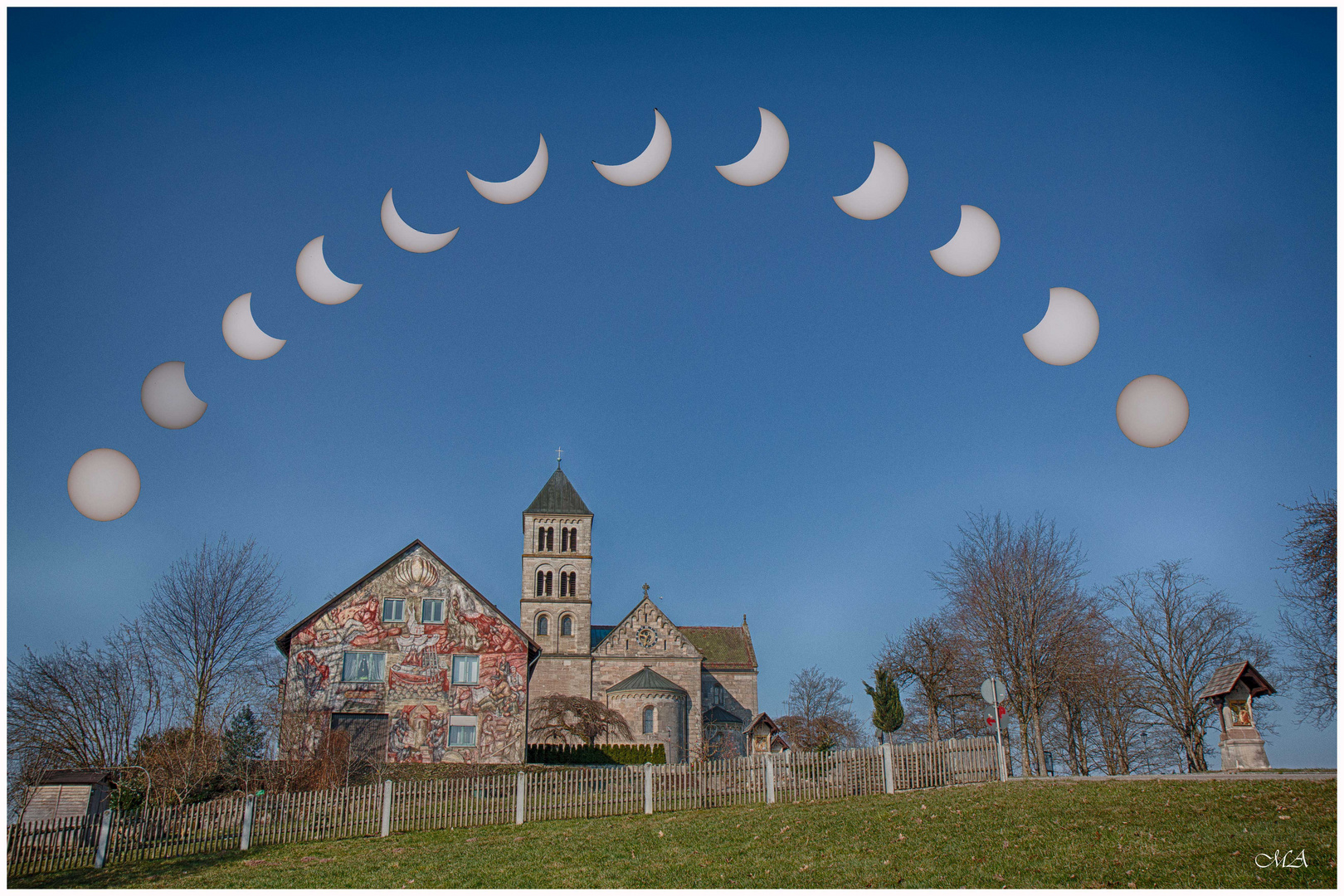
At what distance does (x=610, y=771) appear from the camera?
1797cm

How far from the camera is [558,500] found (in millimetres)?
60281

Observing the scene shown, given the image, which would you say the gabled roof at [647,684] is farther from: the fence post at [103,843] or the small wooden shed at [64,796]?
the fence post at [103,843]

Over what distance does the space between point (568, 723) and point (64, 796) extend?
28.7m

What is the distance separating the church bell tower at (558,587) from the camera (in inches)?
2126

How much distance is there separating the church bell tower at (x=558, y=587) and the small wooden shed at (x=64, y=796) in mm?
32566

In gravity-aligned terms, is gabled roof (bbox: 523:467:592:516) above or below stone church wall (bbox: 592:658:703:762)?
above

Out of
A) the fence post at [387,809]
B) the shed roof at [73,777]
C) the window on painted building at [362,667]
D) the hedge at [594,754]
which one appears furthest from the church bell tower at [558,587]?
the fence post at [387,809]

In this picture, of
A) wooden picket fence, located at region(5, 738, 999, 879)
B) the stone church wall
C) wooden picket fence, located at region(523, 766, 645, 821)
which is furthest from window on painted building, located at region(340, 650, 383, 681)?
the stone church wall

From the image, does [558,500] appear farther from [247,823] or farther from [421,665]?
[247,823]

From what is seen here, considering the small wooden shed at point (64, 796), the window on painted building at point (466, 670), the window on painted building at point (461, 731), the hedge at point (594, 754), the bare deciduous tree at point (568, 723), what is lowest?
the hedge at point (594, 754)

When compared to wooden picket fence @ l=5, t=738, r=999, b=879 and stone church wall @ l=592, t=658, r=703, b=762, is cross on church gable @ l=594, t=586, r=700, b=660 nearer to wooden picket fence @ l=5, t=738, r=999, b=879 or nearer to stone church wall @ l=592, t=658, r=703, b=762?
stone church wall @ l=592, t=658, r=703, b=762

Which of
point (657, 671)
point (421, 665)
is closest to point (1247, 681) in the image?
point (421, 665)

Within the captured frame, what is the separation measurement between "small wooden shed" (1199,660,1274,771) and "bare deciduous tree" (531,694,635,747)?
32206 mm

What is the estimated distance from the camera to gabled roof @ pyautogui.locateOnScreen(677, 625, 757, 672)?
61344 millimetres
